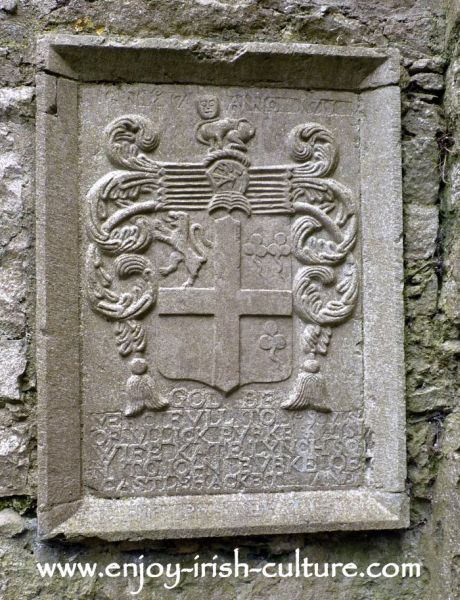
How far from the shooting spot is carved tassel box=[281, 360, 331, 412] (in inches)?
93.8

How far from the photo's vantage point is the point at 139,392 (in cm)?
232

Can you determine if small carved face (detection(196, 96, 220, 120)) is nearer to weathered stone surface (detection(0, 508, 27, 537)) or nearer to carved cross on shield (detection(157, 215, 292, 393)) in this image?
carved cross on shield (detection(157, 215, 292, 393))

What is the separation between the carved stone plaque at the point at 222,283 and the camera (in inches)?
90.6

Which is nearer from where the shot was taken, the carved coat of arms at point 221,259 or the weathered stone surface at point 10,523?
the weathered stone surface at point 10,523

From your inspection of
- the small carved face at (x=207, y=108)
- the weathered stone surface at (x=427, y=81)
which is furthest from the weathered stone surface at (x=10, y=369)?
the weathered stone surface at (x=427, y=81)

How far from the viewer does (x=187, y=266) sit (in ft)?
7.79

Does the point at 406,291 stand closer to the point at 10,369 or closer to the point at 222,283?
the point at 222,283

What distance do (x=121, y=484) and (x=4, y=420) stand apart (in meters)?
0.47

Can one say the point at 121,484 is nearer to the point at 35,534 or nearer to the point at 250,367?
the point at 35,534

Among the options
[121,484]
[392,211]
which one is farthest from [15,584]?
[392,211]

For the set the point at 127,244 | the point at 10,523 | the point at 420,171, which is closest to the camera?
the point at 10,523

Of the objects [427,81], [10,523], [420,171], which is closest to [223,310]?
[420,171]

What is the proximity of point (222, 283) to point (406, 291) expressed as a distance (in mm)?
702

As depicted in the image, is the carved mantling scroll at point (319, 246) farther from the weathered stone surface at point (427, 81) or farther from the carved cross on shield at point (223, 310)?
the weathered stone surface at point (427, 81)
